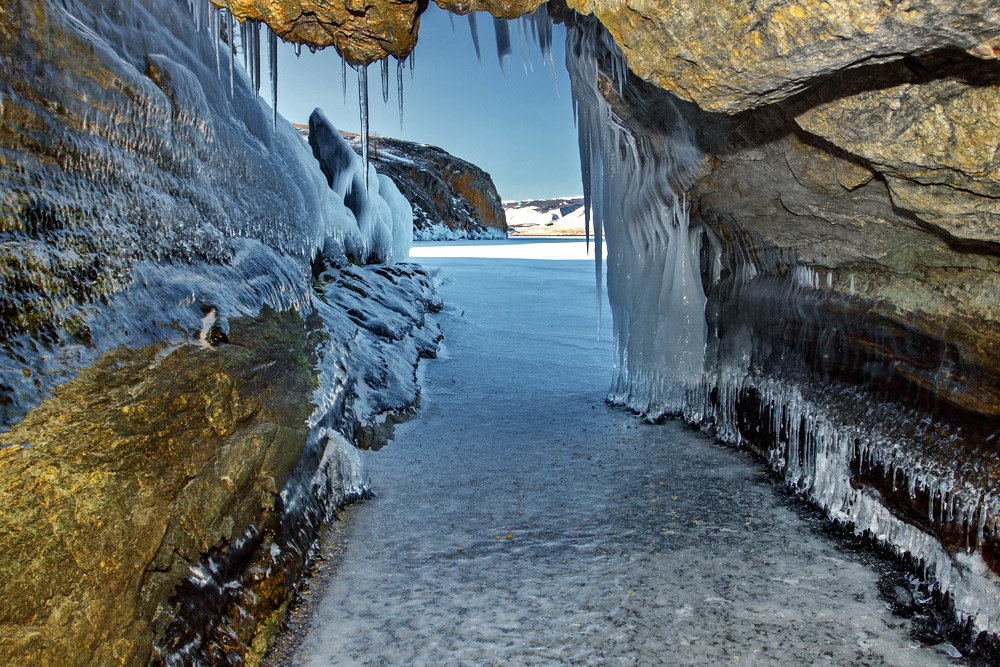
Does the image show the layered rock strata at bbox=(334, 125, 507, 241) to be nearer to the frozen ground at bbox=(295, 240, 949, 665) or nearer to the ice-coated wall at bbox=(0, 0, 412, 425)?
the ice-coated wall at bbox=(0, 0, 412, 425)

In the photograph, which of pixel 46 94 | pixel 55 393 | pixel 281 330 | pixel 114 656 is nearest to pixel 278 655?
pixel 114 656

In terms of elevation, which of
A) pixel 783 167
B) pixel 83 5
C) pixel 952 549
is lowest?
pixel 952 549

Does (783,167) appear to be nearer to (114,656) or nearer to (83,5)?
(114,656)

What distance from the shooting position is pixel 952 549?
212cm

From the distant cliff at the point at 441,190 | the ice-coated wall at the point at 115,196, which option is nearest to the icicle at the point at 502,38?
the ice-coated wall at the point at 115,196

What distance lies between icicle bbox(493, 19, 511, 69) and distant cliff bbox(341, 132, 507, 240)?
106ft

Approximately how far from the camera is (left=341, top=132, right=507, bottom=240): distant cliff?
3828cm

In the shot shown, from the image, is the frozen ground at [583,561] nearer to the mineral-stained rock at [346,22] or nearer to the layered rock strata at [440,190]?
the mineral-stained rock at [346,22]

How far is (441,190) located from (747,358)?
130 ft

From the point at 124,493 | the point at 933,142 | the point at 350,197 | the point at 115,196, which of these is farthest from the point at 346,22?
the point at 350,197

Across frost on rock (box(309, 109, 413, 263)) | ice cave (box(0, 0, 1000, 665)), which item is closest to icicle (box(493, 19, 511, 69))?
ice cave (box(0, 0, 1000, 665))

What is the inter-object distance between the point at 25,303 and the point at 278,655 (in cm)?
132

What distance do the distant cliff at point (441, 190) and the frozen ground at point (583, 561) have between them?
3313 centimetres

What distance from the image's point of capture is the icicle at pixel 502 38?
3.82 m
